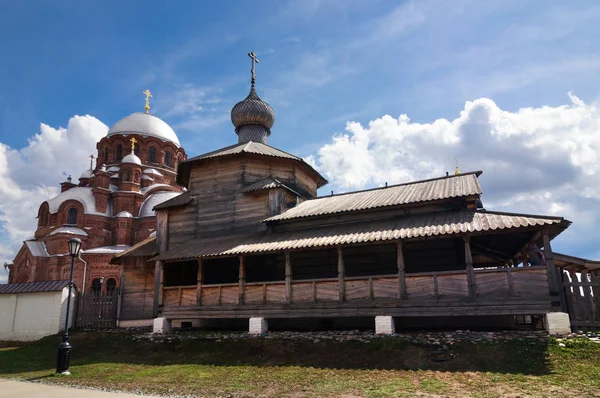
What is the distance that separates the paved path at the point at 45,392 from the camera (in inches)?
323

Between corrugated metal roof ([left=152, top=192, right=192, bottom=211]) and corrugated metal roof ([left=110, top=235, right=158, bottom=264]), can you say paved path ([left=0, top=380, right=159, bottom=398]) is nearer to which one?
corrugated metal roof ([left=110, top=235, right=158, bottom=264])

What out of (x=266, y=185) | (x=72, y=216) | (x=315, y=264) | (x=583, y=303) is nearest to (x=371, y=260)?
(x=315, y=264)

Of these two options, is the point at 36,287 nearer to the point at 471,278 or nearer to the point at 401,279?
the point at 401,279

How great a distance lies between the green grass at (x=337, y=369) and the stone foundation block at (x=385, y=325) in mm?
938

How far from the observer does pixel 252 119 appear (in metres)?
22.9

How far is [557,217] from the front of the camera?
36.8ft

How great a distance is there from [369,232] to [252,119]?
11755mm

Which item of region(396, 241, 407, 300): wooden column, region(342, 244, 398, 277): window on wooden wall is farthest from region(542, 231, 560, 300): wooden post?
region(342, 244, 398, 277): window on wooden wall

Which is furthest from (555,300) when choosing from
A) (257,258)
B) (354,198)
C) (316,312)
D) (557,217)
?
(257,258)

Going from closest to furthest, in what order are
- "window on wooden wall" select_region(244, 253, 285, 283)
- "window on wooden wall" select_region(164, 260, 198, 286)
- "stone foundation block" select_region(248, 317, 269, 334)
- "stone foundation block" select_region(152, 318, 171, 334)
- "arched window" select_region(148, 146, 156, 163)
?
1. "stone foundation block" select_region(248, 317, 269, 334)
2. "stone foundation block" select_region(152, 318, 171, 334)
3. "window on wooden wall" select_region(244, 253, 285, 283)
4. "window on wooden wall" select_region(164, 260, 198, 286)
5. "arched window" select_region(148, 146, 156, 163)

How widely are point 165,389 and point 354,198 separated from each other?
1060cm

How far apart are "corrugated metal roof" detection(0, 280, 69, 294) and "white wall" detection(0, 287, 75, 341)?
7.0 inches

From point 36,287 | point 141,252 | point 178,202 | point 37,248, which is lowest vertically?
point 36,287

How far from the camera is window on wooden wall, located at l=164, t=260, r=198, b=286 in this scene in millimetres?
18609
